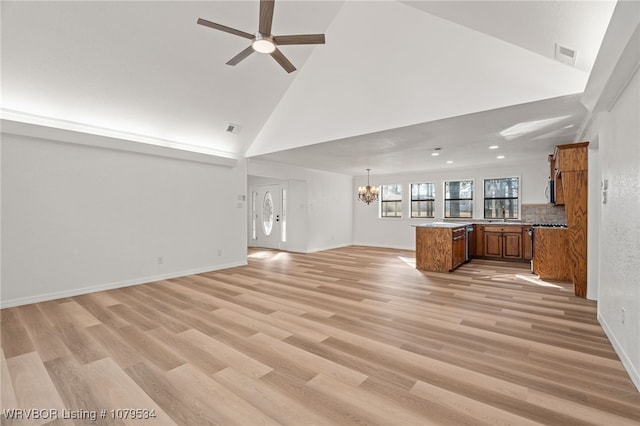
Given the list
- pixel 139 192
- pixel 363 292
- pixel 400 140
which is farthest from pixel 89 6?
pixel 363 292

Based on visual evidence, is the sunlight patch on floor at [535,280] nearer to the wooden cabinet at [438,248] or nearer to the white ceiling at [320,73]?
the wooden cabinet at [438,248]

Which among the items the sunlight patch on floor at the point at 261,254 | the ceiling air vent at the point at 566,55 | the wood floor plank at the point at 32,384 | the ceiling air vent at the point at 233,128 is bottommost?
the sunlight patch on floor at the point at 261,254

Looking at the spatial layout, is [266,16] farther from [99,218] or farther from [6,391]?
[99,218]

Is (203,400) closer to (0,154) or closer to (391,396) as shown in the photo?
(391,396)

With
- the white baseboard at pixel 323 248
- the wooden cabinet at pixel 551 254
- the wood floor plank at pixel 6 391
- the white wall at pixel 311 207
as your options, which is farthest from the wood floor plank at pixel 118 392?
the white baseboard at pixel 323 248

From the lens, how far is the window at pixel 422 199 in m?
9.19

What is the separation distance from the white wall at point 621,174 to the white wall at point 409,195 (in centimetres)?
491

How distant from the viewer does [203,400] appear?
6.46 feet

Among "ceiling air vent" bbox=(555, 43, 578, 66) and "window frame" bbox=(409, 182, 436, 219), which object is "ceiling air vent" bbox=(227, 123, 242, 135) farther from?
"window frame" bbox=(409, 182, 436, 219)

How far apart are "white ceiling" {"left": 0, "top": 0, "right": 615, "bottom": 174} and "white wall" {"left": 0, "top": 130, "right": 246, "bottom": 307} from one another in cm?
50

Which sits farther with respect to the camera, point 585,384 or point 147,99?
point 147,99

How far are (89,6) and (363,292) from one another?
486 centimetres

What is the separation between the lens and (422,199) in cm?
936

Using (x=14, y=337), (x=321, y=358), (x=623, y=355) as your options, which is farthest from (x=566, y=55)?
(x=14, y=337)
